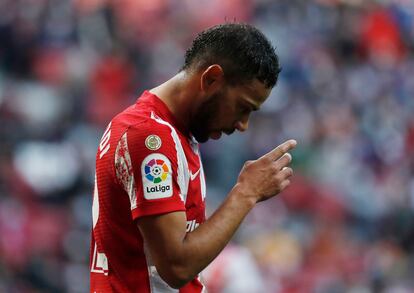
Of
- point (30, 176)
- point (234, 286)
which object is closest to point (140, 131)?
point (234, 286)

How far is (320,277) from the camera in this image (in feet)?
31.3

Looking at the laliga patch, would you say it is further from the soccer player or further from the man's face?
the man's face

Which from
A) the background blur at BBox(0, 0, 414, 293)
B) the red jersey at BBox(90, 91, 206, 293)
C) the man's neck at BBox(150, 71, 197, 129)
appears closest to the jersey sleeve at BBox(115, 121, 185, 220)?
the red jersey at BBox(90, 91, 206, 293)

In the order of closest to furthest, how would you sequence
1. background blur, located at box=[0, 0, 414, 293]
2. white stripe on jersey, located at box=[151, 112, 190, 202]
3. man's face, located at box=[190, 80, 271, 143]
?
white stripe on jersey, located at box=[151, 112, 190, 202] → man's face, located at box=[190, 80, 271, 143] → background blur, located at box=[0, 0, 414, 293]

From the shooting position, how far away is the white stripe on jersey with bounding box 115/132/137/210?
128 inches

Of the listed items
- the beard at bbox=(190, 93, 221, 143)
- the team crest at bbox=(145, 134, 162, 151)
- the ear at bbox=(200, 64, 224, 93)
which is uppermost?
the ear at bbox=(200, 64, 224, 93)

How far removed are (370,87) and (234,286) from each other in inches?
174

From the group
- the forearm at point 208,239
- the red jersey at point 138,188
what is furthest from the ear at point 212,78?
the forearm at point 208,239

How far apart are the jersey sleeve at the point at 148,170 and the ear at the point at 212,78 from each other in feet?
0.86

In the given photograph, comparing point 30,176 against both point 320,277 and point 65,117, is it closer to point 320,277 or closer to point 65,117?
point 65,117

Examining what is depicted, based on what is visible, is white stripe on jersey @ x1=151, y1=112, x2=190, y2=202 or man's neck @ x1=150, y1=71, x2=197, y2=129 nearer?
white stripe on jersey @ x1=151, y1=112, x2=190, y2=202

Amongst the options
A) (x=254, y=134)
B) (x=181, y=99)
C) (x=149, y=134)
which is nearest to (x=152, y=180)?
(x=149, y=134)

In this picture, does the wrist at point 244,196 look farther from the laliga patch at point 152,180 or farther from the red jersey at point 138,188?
the laliga patch at point 152,180

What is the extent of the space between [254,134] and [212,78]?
281 inches
